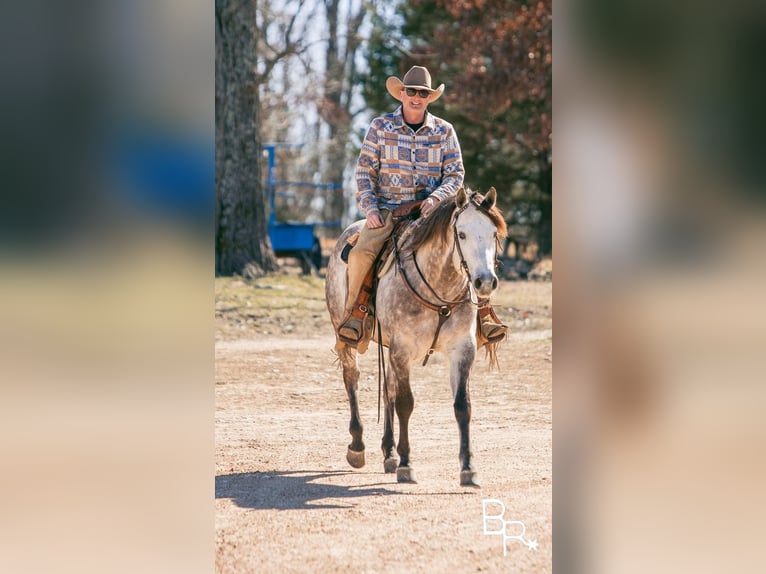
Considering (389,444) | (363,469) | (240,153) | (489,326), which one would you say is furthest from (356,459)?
(240,153)

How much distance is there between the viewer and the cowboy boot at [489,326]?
5844 millimetres

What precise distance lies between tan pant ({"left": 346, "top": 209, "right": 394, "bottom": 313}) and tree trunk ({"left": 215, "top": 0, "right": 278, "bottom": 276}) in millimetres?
9832

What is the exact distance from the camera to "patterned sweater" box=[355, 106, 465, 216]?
5.97 metres

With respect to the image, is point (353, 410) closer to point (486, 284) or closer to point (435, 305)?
point (435, 305)

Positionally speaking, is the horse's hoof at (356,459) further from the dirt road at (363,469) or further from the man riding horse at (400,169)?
the man riding horse at (400,169)

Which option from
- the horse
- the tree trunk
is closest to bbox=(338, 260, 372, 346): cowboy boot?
the horse

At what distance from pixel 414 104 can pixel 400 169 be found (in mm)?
434

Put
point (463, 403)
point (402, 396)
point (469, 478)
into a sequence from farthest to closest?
point (402, 396) → point (463, 403) → point (469, 478)

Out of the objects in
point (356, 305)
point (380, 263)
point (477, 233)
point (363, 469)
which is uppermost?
point (477, 233)

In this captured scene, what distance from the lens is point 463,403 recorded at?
541 cm

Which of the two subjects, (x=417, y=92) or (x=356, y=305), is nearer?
(x=417, y=92)

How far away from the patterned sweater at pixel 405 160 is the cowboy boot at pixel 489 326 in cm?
Result: 82
